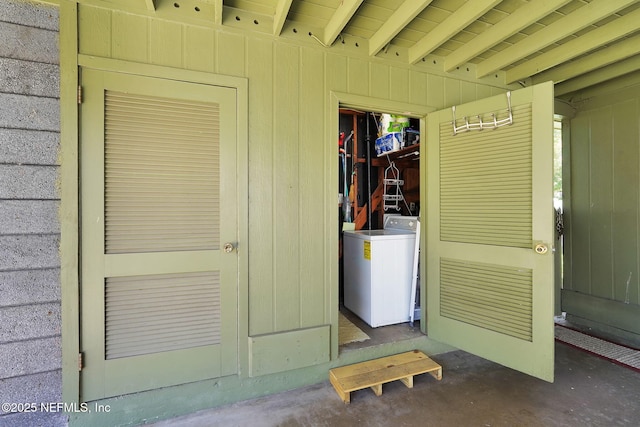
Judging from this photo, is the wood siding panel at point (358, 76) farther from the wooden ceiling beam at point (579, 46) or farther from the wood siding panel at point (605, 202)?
the wood siding panel at point (605, 202)

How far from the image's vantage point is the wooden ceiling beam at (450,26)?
1772mm

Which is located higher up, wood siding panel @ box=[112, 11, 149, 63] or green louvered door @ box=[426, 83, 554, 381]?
wood siding panel @ box=[112, 11, 149, 63]

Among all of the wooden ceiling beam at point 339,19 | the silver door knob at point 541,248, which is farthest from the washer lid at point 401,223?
the wooden ceiling beam at point 339,19

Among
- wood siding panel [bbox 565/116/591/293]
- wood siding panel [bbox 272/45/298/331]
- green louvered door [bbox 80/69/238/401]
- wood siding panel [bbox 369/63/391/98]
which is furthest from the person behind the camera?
wood siding panel [bbox 565/116/591/293]

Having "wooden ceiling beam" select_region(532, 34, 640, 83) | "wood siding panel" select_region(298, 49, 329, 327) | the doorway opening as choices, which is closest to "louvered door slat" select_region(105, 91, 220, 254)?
"wood siding panel" select_region(298, 49, 329, 327)

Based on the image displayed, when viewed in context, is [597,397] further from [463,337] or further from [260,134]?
[260,134]

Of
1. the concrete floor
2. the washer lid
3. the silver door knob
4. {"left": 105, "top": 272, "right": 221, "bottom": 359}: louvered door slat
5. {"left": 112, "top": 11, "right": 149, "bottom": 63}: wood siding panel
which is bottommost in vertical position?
the concrete floor


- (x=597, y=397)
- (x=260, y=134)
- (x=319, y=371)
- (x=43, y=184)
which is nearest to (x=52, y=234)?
(x=43, y=184)

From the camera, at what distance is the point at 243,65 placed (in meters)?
1.96

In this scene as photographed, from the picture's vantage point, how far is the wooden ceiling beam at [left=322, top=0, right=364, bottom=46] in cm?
174

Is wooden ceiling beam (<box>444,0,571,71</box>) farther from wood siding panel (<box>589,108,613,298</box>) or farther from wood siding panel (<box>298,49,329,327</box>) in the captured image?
wood siding panel (<box>589,108,613,298</box>)

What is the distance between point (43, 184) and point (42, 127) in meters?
0.31

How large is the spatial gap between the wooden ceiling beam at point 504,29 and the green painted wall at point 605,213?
1.76m

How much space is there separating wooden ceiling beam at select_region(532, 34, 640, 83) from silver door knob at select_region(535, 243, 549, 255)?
5.33ft
